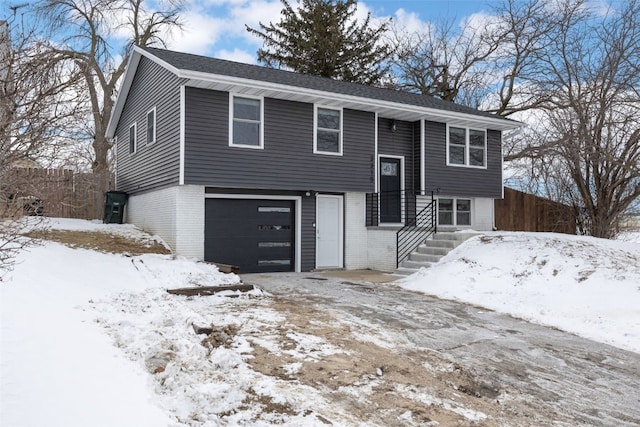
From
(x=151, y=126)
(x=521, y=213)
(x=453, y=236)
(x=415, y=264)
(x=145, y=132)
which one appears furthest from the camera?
(x=521, y=213)

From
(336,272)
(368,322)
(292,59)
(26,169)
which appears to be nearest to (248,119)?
(336,272)

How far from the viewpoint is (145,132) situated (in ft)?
44.4

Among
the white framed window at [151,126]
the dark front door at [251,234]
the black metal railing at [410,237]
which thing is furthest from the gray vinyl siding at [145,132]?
the black metal railing at [410,237]

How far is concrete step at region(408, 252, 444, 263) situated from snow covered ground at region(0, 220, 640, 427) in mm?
572

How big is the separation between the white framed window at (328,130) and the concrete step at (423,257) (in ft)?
11.2

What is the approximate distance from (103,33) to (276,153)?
49.1ft

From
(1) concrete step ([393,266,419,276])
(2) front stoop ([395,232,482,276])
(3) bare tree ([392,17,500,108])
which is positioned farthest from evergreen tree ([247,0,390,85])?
(1) concrete step ([393,266,419,276])

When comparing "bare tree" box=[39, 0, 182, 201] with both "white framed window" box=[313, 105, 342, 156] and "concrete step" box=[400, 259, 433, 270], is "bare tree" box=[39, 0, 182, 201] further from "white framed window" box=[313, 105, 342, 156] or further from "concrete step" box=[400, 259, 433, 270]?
"concrete step" box=[400, 259, 433, 270]

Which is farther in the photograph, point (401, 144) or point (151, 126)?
point (401, 144)

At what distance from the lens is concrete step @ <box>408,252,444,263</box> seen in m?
11.2

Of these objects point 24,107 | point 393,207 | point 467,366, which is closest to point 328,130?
point 393,207

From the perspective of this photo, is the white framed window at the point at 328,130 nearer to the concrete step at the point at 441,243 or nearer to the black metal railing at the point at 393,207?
the black metal railing at the point at 393,207

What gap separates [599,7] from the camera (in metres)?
13.6

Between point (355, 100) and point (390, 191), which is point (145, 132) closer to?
point (355, 100)
